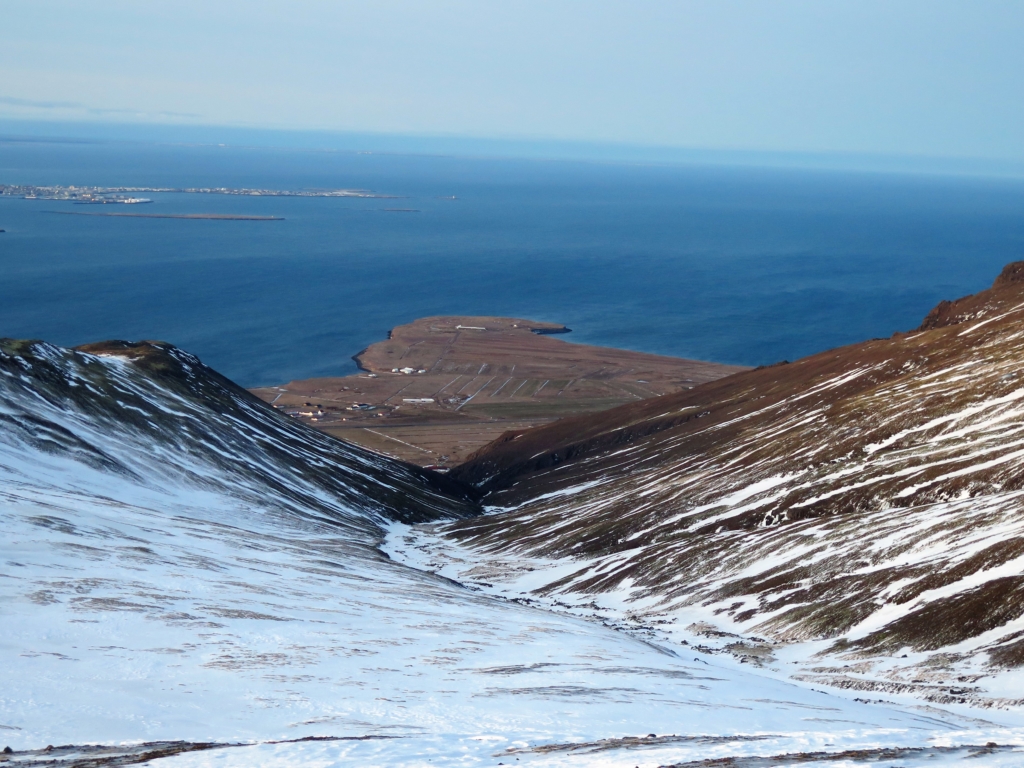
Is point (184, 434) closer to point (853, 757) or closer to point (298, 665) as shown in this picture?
point (298, 665)

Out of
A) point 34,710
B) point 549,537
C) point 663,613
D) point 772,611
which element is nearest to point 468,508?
point 549,537

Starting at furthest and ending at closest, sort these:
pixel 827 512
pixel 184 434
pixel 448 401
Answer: pixel 448 401
pixel 184 434
pixel 827 512

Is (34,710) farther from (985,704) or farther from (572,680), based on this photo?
(985,704)

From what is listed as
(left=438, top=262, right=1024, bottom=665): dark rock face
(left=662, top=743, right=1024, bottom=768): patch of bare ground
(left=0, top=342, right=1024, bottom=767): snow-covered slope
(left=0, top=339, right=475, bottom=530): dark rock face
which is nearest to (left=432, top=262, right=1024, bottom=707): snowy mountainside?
(left=438, top=262, right=1024, bottom=665): dark rock face

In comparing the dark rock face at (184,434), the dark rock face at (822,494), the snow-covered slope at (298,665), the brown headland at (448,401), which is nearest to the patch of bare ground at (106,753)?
the snow-covered slope at (298,665)

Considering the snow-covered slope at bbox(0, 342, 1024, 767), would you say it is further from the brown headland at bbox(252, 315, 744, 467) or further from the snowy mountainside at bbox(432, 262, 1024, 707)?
the brown headland at bbox(252, 315, 744, 467)

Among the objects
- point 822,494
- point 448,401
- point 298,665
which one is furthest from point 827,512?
point 448,401


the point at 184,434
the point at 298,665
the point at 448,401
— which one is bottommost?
the point at 448,401

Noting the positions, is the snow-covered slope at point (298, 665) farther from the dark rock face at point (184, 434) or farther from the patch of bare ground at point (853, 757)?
the dark rock face at point (184, 434)
